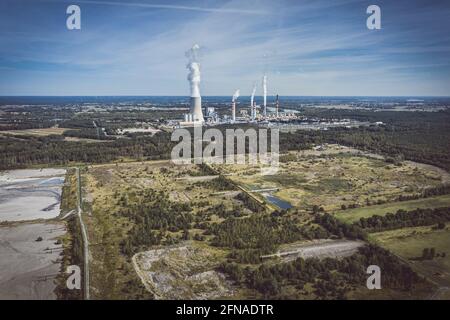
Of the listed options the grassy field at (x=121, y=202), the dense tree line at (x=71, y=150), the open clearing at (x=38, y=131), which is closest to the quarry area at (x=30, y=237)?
the grassy field at (x=121, y=202)

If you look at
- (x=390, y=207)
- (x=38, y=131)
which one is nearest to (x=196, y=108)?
(x=38, y=131)

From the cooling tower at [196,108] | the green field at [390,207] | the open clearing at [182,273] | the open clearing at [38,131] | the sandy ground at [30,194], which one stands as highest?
the cooling tower at [196,108]

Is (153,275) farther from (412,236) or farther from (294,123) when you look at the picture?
(294,123)

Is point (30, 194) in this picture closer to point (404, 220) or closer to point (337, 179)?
point (337, 179)

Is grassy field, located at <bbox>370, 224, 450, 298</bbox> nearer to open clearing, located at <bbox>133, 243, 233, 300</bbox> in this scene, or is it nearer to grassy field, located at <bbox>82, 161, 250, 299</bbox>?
open clearing, located at <bbox>133, 243, 233, 300</bbox>

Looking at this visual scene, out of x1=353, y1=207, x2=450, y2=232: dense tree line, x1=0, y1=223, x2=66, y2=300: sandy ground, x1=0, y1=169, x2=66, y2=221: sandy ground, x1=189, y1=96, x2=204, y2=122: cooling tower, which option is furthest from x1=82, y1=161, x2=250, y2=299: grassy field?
x1=189, y1=96, x2=204, y2=122: cooling tower

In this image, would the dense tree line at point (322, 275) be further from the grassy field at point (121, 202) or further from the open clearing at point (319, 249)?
the grassy field at point (121, 202)
